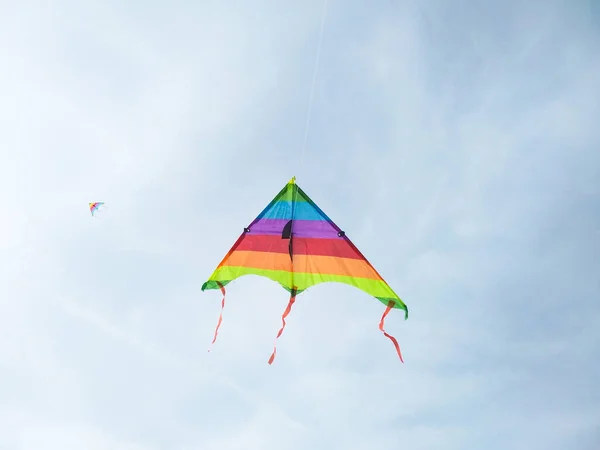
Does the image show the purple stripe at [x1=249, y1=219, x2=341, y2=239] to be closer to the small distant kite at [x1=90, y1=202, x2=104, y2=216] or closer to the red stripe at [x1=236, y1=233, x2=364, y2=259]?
the red stripe at [x1=236, y1=233, x2=364, y2=259]

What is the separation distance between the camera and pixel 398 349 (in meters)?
8.30

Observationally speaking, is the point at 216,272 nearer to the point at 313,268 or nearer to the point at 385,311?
the point at 313,268

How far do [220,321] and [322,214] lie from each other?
11.6 feet

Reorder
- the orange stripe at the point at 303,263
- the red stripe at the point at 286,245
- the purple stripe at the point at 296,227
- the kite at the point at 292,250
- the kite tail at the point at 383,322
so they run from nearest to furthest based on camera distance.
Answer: the kite tail at the point at 383,322, the orange stripe at the point at 303,263, the kite at the point at 292,250, the red stripe at the point at 286,245, the purple stripe at the point at 296,227

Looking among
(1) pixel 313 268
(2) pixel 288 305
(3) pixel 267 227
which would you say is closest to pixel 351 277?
(1) pixel 313 268

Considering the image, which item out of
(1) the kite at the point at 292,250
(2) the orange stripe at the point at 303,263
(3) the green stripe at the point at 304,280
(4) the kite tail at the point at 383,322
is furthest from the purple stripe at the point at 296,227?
(4) the kite tail at the point at 383,322

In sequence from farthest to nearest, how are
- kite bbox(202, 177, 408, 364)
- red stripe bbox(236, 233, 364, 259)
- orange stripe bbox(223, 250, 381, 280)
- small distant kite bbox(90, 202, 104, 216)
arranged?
small distant kite bbox(90, 202, 104, 216) < red stripe bbox(236, 233, 364, 259) < kite bbox(202, 177, 408, 364) < orange stripe bbox(223, 250, 381, 280)

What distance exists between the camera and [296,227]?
10289 mm

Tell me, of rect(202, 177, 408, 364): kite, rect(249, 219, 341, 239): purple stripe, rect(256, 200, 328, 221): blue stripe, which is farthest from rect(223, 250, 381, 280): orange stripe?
rect(256, 200, 328, 221): blue stripe

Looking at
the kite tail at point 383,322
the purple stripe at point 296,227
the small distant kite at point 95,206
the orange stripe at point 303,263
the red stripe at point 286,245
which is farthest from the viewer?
the small distant kite at point 95,206

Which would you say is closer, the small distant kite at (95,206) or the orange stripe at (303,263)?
the orange stripe at (303,263)

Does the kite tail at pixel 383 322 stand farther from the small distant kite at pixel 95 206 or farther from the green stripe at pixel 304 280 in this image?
the small distant kite at pixel 95 206

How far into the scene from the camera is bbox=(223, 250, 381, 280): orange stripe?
9.65 metres

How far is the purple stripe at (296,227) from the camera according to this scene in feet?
33.2
